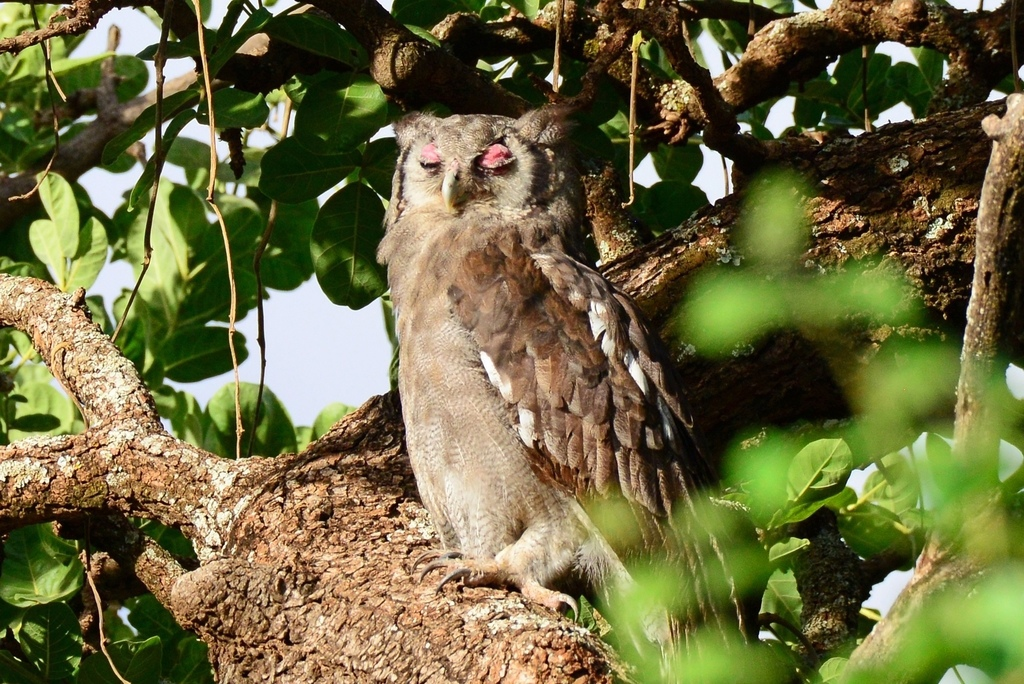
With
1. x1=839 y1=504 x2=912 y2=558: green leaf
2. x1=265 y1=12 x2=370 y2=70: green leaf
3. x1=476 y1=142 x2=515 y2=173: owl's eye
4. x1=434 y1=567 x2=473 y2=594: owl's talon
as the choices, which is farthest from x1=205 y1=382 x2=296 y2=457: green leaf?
x1=839 y1=504 x2=912 y2=558: green leaf

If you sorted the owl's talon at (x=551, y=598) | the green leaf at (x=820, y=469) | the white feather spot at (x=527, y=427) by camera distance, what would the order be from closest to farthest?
the green leaf at (x=820, y=469), the owl's talon at (x=551, y=598), the white feather spot at (x=527, y=427)

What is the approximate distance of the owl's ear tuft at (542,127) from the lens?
330 cm

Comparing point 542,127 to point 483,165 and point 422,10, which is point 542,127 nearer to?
point 483,165

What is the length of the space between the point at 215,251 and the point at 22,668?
5.04ft

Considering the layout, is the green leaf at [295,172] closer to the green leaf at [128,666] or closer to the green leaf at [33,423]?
the green leaf at [33,423]

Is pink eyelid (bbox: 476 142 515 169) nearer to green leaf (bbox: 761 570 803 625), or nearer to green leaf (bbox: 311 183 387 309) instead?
green leaf (bbox: 311 183 387 309)

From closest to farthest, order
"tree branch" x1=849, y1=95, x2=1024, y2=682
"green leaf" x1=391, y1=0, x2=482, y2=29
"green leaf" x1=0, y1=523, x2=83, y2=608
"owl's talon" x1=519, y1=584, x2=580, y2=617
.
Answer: "tree branch" x1=849, y1=95, x2=1024, y2=682 → "owl's talon" x1=519, y1=584, x2=580, y2=617 → "green leaf" x1=0, y1=523, x2=83, y2=608 → "green leaf" x1=391, y1=0, x2=482, y2=29

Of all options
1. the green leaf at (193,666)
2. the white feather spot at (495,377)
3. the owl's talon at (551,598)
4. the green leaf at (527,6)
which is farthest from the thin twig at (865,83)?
the green leaf at (193,666)

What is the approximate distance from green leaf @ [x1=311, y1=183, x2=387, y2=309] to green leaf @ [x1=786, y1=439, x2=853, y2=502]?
164 cm

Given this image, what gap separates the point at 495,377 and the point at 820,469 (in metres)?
0.91

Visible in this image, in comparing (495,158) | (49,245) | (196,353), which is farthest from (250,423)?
(495,158)

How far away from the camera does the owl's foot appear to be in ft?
8.06

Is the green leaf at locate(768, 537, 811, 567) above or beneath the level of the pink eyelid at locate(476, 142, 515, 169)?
beneath

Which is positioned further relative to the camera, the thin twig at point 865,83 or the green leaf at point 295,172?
the thin twig at point 865,83
